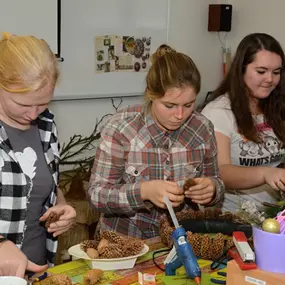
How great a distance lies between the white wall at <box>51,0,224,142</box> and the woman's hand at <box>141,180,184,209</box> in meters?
1.56

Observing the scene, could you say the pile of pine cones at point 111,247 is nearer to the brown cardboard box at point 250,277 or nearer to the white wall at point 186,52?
the brown cardboard box at point 250,277

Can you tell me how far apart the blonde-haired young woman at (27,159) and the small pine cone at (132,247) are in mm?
195

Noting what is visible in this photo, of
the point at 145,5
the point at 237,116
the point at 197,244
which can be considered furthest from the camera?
the point at 145,5

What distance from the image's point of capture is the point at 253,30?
4066mm

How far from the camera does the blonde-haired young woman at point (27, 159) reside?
4.88ft

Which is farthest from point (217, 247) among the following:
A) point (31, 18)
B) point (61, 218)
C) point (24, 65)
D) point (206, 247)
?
point (31, 18)

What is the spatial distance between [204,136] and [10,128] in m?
0.73

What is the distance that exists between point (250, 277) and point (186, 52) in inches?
112

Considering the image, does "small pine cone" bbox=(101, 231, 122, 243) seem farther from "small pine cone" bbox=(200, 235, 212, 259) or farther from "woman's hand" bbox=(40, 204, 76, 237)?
"small pine cone" bbox=(200, 235, 212, 259)

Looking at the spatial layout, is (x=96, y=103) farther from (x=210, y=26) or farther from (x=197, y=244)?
(x=197, y=244)

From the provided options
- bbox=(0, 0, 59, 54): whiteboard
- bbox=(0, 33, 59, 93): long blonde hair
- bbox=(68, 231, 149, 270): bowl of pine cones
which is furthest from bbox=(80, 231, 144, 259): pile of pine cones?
bbox=(0, 0, 59, 54): whiteboard

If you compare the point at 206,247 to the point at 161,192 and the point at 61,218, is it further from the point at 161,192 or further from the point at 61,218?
the point at 61,218

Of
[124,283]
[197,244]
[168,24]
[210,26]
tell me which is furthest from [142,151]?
[210,26]

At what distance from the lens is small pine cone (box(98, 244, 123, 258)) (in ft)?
5.00
